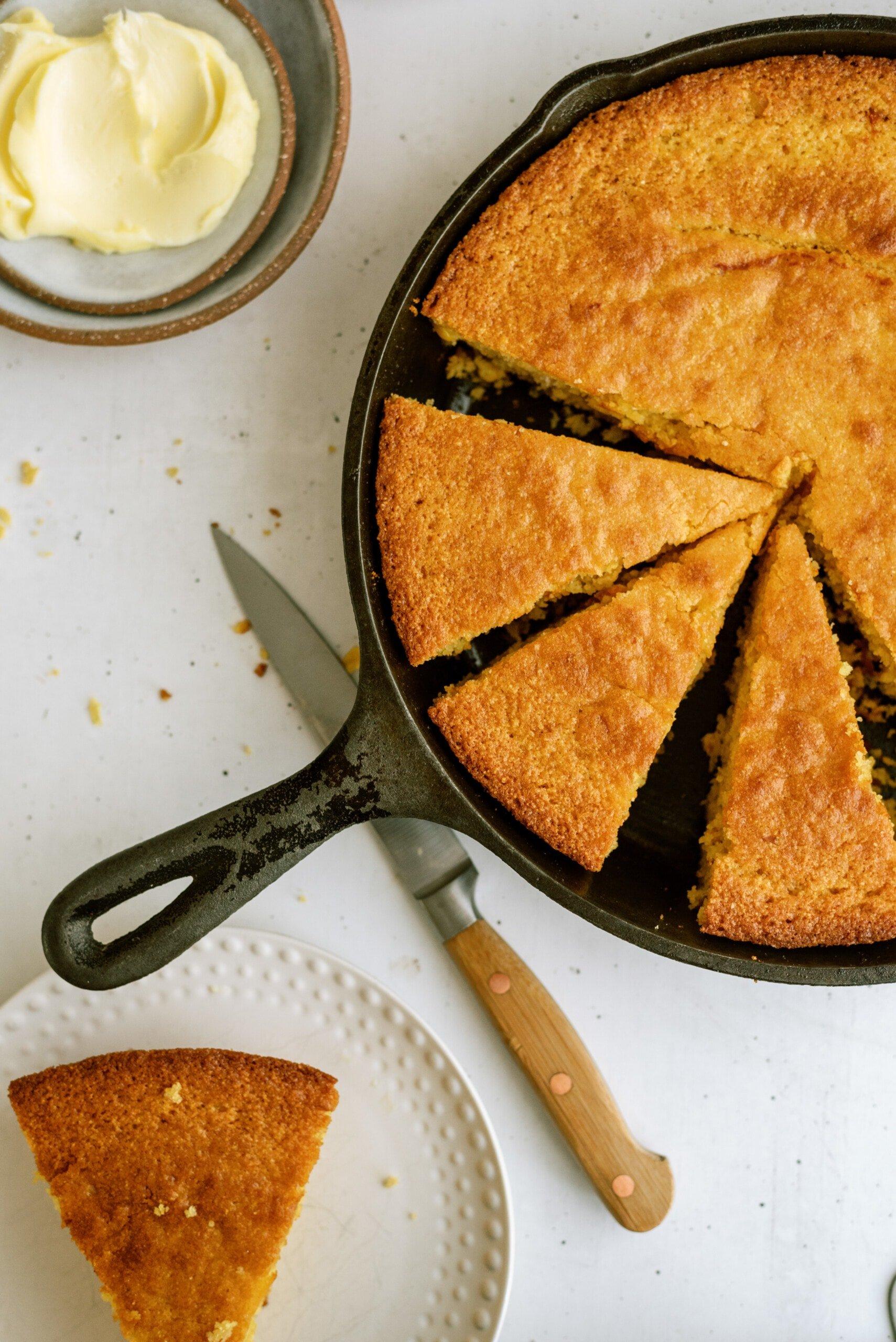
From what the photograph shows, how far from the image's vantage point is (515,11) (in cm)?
291

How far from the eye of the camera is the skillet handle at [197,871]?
2.35 m

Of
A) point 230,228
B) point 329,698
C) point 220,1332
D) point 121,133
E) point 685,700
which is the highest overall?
point 121,133

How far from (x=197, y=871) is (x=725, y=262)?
2081 mm

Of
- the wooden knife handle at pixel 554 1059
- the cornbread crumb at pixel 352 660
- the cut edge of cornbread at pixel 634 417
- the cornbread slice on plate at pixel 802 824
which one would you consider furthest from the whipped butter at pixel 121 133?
the wooden knife handle at pixel 554 1059

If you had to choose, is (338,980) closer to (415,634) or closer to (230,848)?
Answer: (230,848)

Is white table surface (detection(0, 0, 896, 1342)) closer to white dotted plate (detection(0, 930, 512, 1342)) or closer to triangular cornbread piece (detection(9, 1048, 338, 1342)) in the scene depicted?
white dotted plate (detection(0, 930, 512, 1342))

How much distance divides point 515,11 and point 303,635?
197 cm

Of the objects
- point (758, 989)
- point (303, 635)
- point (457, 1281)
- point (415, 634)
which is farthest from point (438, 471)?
point (457, 1281)

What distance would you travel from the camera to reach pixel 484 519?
2.61m

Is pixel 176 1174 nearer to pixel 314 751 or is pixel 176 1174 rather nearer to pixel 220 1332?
pixel 220 1332

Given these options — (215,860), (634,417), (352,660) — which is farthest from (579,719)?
(215,860)

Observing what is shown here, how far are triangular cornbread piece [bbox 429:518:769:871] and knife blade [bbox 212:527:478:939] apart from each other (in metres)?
0.35

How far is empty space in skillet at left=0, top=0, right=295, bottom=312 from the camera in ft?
8.70

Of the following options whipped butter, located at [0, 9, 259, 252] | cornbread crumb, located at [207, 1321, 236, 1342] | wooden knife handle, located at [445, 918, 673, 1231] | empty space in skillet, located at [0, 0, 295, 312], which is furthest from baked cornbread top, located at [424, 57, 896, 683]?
cornbread crumb, located at [207, 1321, 236, 1342]
